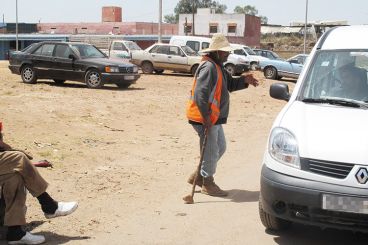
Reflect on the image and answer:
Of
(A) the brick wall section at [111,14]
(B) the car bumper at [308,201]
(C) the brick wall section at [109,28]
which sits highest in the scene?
(A) the brick wall section at [111,14]

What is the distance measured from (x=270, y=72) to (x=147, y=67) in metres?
5.95

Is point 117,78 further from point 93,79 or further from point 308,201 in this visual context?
point 308,201

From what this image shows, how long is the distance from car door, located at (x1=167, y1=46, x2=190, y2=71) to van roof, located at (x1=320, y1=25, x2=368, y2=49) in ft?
62.9

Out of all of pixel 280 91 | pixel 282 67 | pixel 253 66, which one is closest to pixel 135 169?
pixel 280 91

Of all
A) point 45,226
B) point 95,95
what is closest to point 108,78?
point 95,95

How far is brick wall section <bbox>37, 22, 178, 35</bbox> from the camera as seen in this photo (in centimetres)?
6631

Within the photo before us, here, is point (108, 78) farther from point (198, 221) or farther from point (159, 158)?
point (198, 221)

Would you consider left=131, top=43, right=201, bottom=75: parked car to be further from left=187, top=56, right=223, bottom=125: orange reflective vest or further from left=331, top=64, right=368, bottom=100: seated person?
left=331, top=64, right=368, bottom=100: seated person

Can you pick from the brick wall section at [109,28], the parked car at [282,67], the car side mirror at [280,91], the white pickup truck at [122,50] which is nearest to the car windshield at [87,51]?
the white pickup truck at [122,50]

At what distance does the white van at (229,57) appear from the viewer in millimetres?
26234

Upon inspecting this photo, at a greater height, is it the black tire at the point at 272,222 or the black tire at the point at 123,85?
the black tire at the point at 123,85

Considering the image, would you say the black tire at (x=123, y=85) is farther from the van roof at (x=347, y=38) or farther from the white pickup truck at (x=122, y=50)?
the van roof at (x=347, y=38)

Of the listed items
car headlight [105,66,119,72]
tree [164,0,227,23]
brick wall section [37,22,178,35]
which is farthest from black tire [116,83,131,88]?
tree [164,0,227,23]

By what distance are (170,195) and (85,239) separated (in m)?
1.67
